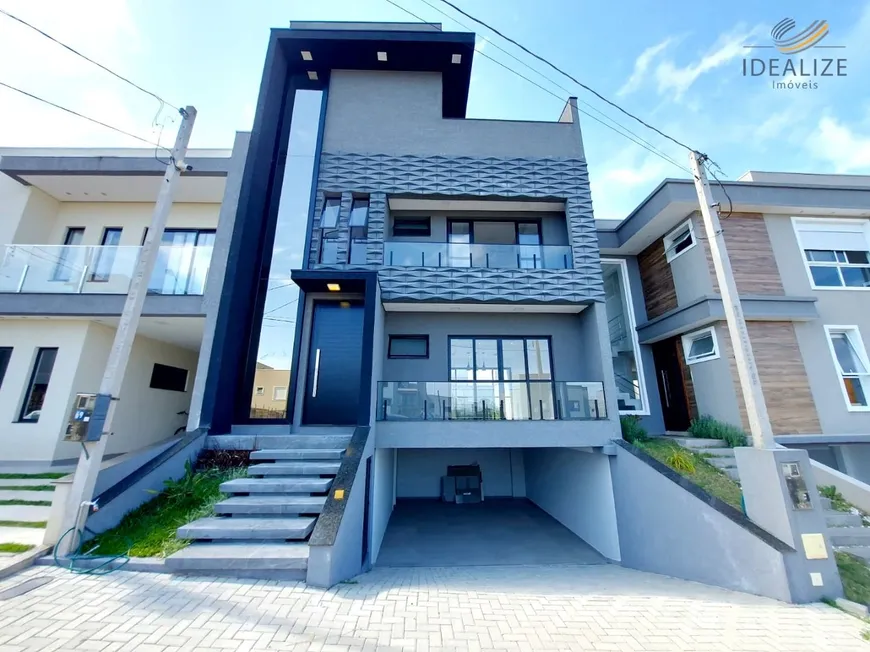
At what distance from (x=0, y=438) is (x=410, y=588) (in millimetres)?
8939

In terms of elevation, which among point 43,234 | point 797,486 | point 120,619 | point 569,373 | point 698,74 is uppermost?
point 698,74

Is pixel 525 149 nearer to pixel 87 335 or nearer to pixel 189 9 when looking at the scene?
pixel 189 9

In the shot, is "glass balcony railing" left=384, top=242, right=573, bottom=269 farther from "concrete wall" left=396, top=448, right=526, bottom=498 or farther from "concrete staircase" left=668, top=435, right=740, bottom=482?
"concrete wall" left=396, top=448, right=526, bottom=498

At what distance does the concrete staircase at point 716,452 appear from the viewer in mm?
6594

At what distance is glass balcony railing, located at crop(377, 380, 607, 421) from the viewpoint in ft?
23.7

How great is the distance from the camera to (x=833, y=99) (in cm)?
703

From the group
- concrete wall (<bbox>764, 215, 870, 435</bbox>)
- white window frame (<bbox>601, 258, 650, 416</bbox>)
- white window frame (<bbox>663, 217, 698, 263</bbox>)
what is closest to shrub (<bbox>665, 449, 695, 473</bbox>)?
white window frame (<bbox>601, 258, 650, 416</bbox>)

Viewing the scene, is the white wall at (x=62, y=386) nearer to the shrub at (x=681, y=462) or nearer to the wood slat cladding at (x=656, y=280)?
the shrub at (x=681, y=462)

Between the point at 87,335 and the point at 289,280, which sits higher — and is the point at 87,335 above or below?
below

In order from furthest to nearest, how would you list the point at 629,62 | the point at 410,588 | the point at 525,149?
the point at 525,149 → the point at 629,62 → the point at 410,588

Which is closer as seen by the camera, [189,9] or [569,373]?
[189,9]

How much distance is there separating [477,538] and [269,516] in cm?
452

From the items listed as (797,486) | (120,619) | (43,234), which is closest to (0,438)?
(43,234)

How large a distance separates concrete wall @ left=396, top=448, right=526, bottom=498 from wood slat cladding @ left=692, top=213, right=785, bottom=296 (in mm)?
7807
